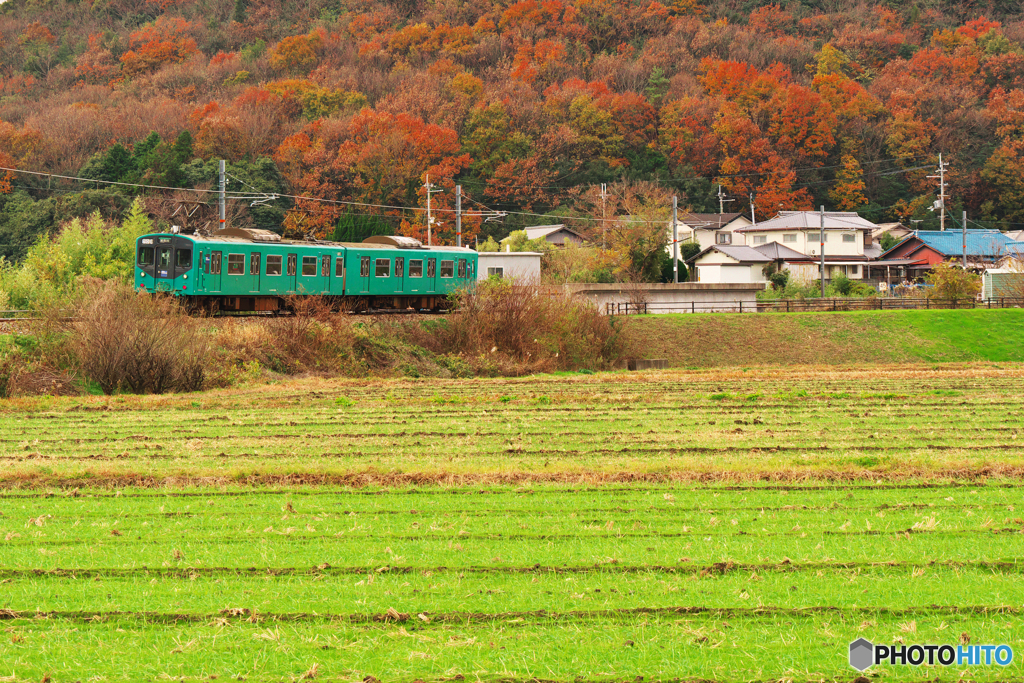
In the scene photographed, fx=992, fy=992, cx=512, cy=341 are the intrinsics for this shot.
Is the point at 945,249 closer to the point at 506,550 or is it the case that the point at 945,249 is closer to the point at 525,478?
the point at 525,478

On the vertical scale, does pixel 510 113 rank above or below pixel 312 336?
above

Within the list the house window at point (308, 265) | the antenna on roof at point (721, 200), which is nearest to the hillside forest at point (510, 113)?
the antenna on roof at point (721, 200)

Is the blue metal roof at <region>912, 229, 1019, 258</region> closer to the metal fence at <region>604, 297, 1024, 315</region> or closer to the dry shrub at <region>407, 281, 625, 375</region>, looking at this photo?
the metal fence at <region>604, 297, 1024, 315</region>

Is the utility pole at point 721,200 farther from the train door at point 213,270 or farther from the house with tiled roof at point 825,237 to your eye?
the train door at point 213,270

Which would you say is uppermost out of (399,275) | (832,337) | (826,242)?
(826,242)

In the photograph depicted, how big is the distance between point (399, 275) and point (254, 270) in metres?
7.07

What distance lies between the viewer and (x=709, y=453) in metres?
14.1

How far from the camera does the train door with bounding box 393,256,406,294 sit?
3853 centimetres

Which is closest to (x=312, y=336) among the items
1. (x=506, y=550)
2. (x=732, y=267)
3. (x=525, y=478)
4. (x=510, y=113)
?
(x=525, y=478)

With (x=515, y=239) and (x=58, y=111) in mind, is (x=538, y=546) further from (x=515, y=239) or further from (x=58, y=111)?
(x=58, y=111)

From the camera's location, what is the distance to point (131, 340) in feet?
82.6

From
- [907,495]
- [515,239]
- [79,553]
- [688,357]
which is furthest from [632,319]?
[79,553]

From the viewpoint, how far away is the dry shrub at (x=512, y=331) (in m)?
35.7
